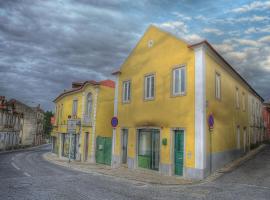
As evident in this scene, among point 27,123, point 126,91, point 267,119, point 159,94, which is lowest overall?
point 27,123

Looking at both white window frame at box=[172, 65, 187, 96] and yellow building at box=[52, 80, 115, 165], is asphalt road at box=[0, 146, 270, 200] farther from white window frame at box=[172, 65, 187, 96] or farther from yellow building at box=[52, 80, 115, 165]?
yellow building at box=[52, 80, 115, 165]

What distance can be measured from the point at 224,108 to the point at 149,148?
552 centimetres

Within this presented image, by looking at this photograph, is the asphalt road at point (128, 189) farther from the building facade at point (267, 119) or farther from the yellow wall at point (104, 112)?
the building facade at point (267, 119)

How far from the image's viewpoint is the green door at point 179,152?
13.5 metres

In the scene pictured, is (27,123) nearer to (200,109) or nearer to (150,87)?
(150,87)

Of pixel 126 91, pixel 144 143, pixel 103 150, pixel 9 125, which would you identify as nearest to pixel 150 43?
pixel 126 91

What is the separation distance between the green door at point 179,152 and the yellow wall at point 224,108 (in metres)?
1.79

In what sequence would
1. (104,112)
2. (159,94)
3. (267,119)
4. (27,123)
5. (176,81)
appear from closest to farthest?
(176,81)
(159,94)
(104,112)
(267,119)
(27,123)

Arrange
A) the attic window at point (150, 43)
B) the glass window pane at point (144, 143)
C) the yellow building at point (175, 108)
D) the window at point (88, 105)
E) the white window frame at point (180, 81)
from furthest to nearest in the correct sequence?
the window at point (88, 105)
the attic window at point (150, 43)
the glass window pane at point (144, 143)
the white window frame at point (180, 81)
the yellow building at point (175, 108)

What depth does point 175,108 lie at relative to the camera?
1420 centimetres

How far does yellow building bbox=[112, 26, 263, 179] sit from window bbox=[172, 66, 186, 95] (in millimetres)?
11

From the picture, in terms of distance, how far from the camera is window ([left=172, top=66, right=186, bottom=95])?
46.1 feet

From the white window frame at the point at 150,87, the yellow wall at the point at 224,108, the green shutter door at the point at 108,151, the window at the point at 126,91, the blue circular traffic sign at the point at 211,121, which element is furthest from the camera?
the green shutter door at the point at 108,151

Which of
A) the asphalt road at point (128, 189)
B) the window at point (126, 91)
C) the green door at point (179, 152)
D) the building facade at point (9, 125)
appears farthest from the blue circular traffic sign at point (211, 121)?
the building facade at point (9, 125)
